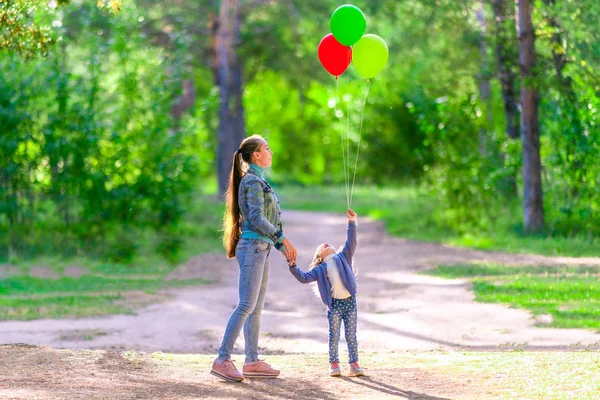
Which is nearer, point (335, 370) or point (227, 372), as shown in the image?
point (227, 372)

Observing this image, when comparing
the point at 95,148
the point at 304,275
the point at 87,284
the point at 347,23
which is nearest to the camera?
the point at 304,275

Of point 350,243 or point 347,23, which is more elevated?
point 347,23

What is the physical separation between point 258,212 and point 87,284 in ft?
26.6

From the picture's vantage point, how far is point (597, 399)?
22.0ft

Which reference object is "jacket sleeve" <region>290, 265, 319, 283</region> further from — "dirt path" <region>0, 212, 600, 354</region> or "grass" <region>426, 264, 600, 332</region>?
"grass" <region>426, 264, 600, 332</region>

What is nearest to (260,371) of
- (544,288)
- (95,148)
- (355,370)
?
(355,370)

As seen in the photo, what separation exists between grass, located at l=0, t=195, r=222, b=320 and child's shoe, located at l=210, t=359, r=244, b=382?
4.97 m

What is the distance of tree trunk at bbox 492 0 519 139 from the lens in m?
19.2

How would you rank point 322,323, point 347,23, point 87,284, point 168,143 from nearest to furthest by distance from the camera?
1. point 347,23
2. point 322,323
3. point 87,284
4. point 168,143

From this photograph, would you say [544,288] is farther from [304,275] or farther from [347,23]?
[304,275]

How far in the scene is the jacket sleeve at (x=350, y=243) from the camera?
7703mm

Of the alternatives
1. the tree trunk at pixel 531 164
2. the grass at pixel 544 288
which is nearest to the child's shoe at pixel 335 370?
the grass at pixel 544 288

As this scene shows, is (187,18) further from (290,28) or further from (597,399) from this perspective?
(597,399)

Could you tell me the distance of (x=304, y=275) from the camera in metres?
7.59
